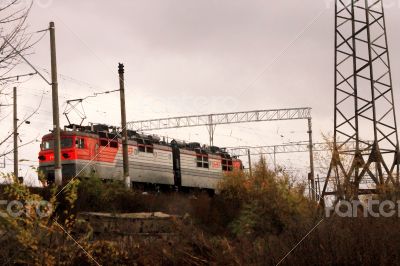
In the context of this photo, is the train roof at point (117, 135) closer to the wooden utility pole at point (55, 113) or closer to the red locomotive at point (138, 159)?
the red locomotive at point (138, 159)

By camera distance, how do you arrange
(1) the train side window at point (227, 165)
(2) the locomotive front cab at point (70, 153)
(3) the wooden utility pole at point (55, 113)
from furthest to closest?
(1) the train side window at point (227, 165)
(2) the locomotive front cab at point (70, 153)
(3) the wooden utility pole at point (55, 113)

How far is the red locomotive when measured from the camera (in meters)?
25.7

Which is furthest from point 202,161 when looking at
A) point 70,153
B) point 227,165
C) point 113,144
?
point 70,153

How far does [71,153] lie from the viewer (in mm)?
25594

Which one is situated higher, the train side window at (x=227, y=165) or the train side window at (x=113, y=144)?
the train side window at (x=113, y=144)

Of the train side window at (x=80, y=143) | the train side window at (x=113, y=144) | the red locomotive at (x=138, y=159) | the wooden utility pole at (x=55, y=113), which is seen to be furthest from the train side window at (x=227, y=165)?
the wooden utility pole at (x=55, y=113)

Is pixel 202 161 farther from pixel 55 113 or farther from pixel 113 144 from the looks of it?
pixel 55 113

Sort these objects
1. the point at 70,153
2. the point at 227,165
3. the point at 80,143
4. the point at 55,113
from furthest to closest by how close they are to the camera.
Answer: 1. the point at 227,165
2. the point at 80,143
3. the point at 70,153
4. the point at 55,113

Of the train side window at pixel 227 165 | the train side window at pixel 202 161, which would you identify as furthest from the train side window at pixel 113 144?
the train side window at pixel 227 165

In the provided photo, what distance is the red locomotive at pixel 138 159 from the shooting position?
25.7 metres

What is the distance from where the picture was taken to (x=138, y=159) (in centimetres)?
2939

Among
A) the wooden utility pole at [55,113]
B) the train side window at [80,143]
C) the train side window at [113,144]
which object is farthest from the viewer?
the train side window at [113,144]

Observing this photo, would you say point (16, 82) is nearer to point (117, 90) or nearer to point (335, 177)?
point (335, 177)

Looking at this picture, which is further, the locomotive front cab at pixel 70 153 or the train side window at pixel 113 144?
the train side window at pixel 113 144
